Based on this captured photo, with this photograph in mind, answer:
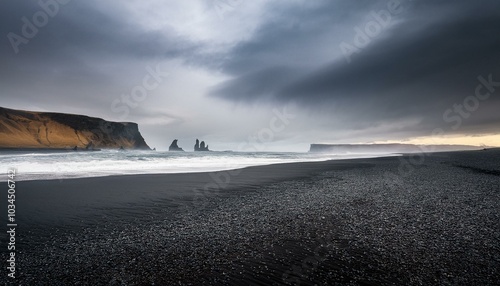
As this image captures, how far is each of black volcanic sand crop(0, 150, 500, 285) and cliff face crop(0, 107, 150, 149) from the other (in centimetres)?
13403

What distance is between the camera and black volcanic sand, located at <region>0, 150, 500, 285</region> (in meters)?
5.33

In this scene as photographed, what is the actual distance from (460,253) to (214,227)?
25.8 ft

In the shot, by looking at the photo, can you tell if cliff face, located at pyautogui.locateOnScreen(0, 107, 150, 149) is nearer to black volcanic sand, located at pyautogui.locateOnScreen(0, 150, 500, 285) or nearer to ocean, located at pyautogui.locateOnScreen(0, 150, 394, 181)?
ocean, located at pyautogui.locateOnScreen(0, 150, 394, 181)

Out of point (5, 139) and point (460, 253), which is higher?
point (5, 139)

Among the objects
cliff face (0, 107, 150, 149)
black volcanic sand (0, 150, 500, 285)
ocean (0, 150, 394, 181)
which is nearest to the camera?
black volcanic sand (0, 150, 500, 285)

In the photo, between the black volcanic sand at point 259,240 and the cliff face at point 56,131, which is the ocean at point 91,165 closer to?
the black volcanic sand at point 259,240

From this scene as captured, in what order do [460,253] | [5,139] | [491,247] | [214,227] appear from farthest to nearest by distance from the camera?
[5,139], [214,227], [491,247], [460,253]

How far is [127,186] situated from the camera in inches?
704

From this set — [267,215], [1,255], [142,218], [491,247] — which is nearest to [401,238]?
[491,247]

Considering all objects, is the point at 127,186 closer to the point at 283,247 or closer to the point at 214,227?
the point at 214,227

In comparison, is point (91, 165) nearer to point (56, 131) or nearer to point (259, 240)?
point (259, 240)

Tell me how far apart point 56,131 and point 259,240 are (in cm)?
17087

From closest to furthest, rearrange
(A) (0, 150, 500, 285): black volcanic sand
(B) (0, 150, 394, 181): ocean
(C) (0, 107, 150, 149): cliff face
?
(A) (0, 150, 500, 285): black volcanic sand, (B) (0, 150, 394, 181): ocean, (C) (0, 107, 150, 149): cliff face

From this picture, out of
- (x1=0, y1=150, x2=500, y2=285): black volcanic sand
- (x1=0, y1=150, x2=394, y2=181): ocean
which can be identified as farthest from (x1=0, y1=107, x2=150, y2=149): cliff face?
(x1=0, y1=150, x2=500, y2=285): black volcanic sand
